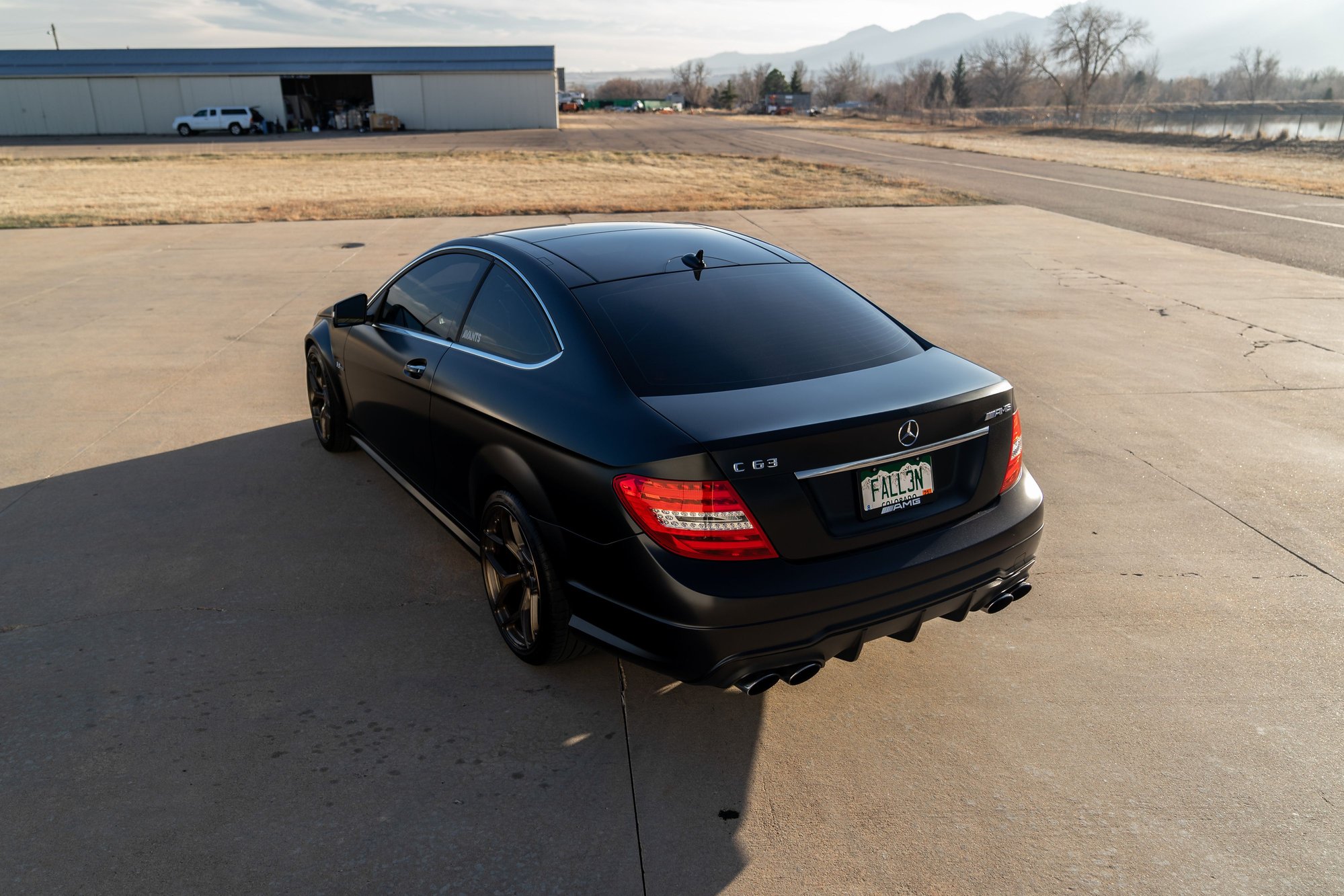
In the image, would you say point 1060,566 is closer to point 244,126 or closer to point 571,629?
point 571,629

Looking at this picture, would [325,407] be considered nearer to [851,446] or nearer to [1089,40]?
[851,446]

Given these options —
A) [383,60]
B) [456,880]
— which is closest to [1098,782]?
[456,880]

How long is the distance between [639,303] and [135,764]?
2.35 metres

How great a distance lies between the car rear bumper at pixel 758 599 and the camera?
273 centimetres

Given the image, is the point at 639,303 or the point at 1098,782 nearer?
the point at 1098,782

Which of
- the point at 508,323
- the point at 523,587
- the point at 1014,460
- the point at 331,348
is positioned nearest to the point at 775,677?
the point at 523,587

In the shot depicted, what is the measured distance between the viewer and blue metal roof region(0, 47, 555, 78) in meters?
54.7

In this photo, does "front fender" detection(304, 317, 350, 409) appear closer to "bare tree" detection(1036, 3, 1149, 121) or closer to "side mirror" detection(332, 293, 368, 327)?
"side mirror" detection(332, 293, 368, 327)

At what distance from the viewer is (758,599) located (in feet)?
8.87

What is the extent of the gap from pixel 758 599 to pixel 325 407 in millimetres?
3812

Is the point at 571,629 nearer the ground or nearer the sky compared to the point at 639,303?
nearer the ground

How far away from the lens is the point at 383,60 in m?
57.2

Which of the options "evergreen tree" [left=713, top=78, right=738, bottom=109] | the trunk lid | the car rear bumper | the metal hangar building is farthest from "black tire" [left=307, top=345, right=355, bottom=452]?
"evergreen tree" [left=713, top=78, right=738, bottom=109]

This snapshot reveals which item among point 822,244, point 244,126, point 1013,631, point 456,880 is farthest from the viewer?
point 244,126
